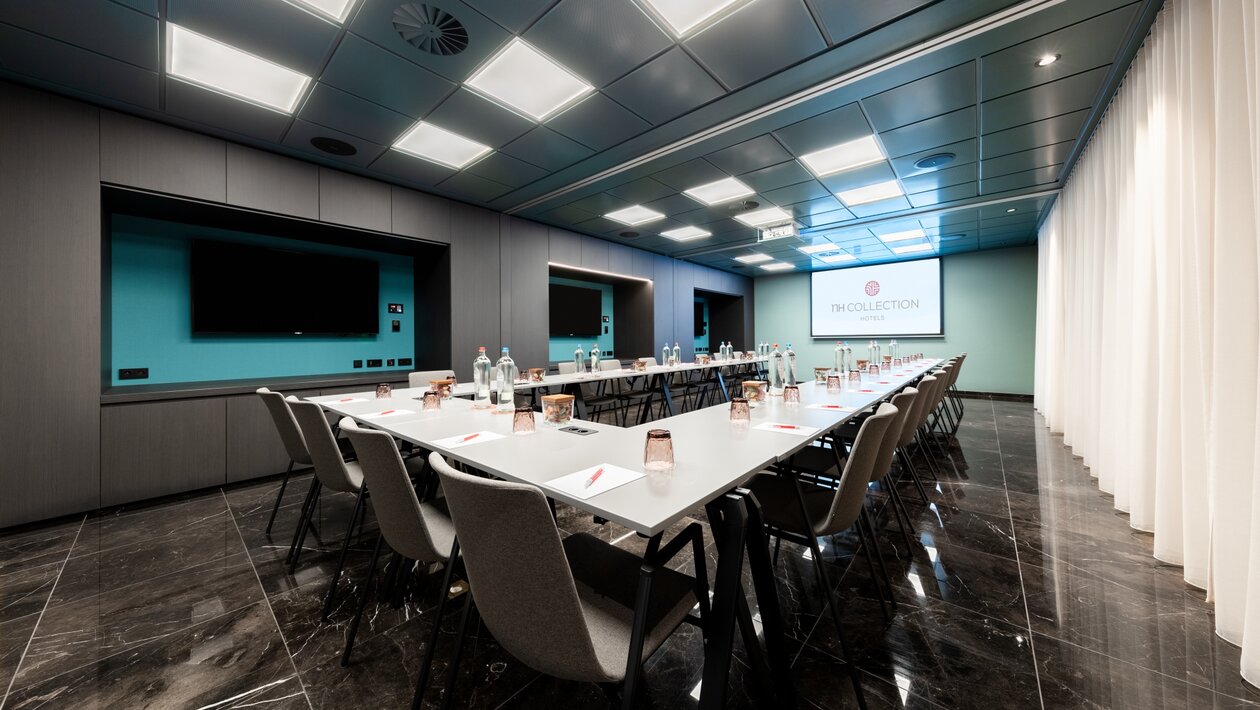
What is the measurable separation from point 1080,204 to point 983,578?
14.1ft

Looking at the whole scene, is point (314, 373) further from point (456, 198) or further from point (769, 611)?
point (769, 611)

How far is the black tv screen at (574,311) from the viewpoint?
24.0 ft

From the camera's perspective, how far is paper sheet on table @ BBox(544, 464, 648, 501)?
1.05m

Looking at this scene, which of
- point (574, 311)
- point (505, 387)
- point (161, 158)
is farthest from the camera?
point (574, 311)

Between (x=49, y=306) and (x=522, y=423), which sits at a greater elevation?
(x=49, y=306)

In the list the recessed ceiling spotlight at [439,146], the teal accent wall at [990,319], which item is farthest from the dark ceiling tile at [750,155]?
the teal accent wall at [990,319]

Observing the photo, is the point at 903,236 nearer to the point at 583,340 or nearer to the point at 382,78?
the point at 583,340

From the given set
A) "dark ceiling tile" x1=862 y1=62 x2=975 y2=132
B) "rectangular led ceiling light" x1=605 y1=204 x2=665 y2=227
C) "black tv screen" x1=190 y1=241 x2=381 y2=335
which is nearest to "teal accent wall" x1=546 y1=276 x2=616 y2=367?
"rectangular led ceiling light" x1=605 y1=204 x2=665 y2=227

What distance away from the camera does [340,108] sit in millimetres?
3115

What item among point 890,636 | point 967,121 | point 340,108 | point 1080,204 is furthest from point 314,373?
point 1080,204

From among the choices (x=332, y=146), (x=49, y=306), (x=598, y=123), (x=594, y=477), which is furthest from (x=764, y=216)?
(x=49, y=306)

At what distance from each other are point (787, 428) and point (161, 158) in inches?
191

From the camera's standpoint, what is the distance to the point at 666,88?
297 cm

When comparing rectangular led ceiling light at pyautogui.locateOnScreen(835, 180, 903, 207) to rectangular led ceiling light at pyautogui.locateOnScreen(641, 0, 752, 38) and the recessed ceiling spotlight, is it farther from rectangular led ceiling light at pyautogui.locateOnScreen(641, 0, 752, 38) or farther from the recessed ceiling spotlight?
the recessed ceiling spotlight
